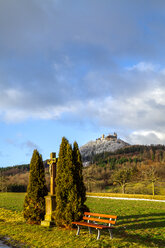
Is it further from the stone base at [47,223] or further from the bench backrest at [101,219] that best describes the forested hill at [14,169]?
the bench backrest at [101,219]

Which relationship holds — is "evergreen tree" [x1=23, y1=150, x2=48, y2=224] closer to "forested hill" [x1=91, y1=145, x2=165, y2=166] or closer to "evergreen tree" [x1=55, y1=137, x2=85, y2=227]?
"evergreen tree" [x1=55, y1=137, x2=85, y2=227]

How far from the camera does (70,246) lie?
259 inches

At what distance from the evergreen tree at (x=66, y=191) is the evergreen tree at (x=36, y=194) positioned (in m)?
1.43

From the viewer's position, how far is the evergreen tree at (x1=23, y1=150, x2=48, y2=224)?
10.2m

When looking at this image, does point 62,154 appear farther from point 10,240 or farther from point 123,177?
point 123,177

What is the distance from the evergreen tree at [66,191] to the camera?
8781 millimetres

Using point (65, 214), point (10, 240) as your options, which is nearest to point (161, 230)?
point (65, 214)

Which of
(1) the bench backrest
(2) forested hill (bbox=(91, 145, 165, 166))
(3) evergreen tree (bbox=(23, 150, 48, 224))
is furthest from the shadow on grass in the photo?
(2) forested hill (bbox=(91, 145, 165, 166))

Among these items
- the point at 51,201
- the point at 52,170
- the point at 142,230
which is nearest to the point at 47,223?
the point at 51,201

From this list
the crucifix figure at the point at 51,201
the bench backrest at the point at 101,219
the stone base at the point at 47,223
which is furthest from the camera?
the crucifix figure at the point at 51,201

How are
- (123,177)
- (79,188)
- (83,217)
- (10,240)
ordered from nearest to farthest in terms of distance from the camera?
(10,240), (83,217), (79,188), (123,177)

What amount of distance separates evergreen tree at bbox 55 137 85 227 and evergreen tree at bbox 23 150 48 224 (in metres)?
1.43

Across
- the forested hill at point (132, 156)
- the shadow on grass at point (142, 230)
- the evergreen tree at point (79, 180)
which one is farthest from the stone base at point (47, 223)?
the forested hill at point (132, 156)

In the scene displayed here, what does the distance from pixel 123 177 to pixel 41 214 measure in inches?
1209
